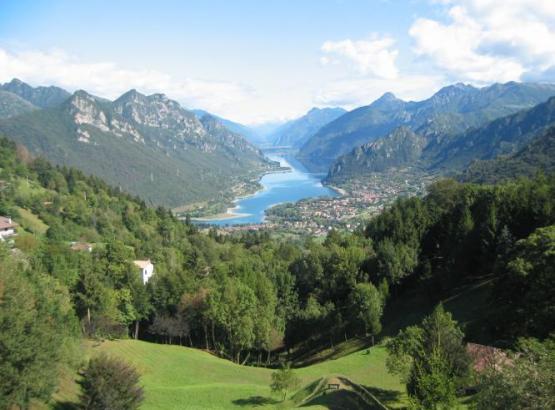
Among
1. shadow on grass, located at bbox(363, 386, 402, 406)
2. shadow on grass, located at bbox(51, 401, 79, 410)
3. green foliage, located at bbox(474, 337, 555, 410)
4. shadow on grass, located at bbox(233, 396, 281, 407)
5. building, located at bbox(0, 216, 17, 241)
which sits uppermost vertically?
building, located at bbox(0, 216, 17, 241)

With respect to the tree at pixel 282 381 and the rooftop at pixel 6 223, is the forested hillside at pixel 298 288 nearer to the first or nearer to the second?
the rooftop at pixel 6 223

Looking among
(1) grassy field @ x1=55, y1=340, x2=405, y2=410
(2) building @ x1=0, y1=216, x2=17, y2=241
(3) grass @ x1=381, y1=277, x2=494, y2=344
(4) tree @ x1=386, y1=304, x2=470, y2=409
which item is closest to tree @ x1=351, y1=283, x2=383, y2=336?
(3) grass @ x1=381, y1=277, x2=494, y2=344

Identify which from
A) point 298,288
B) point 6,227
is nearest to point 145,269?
point 298,288

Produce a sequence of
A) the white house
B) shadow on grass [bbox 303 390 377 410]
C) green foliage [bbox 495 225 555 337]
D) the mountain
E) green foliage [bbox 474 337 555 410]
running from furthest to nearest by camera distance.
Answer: the mountain → the white house → green foliage [bbox 495 225 555 337] → shadow on grass [bbox 303 390 377 410] → green foliage [bbox 474 337 555 410]

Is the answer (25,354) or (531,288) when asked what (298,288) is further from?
(25,354)

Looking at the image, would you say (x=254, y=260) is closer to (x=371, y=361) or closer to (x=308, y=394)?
(x=371, y=361)

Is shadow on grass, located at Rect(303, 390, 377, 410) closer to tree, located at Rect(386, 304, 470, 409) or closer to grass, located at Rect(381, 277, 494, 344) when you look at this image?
tree, located at Rect(386, 304, 470, 409)

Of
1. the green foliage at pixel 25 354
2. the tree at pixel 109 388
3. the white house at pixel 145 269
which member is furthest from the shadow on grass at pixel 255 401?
the white house at pixel 145 269
